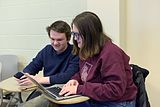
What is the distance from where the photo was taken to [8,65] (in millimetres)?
3436

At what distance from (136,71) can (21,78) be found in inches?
36.7

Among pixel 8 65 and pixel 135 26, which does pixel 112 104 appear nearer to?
pixel 135 26

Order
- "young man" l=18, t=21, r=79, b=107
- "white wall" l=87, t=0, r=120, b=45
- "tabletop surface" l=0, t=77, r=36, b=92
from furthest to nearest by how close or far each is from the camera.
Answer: "white wall" l=87, t=0, r=120, b=45, "young man" l=18, t=21, r=79, b=107, "tabletop surface" l=0, t=77, r=36, b=92

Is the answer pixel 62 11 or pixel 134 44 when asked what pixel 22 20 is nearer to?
pixel 62 11

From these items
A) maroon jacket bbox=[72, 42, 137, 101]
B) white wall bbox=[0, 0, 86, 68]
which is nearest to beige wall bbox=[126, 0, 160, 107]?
white wall bbox=[0, 0, 86, 68]

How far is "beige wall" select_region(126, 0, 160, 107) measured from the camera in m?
2.56

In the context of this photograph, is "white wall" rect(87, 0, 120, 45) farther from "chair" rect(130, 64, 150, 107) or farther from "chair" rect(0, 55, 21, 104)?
"chair" rect(0, 55, 21, 104)

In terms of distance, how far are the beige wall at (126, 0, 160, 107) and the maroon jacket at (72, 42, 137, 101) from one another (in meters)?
0.95

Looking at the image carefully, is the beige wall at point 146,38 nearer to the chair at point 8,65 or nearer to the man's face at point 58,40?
the man's face at point 58,40

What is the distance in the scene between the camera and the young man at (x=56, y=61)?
2.12 metres

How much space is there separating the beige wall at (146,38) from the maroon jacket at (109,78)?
3.10ft

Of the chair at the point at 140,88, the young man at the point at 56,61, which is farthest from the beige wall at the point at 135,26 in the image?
the chair at the point at 140,88

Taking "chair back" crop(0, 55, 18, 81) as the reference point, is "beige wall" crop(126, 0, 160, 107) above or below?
above

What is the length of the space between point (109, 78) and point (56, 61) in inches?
29.9
